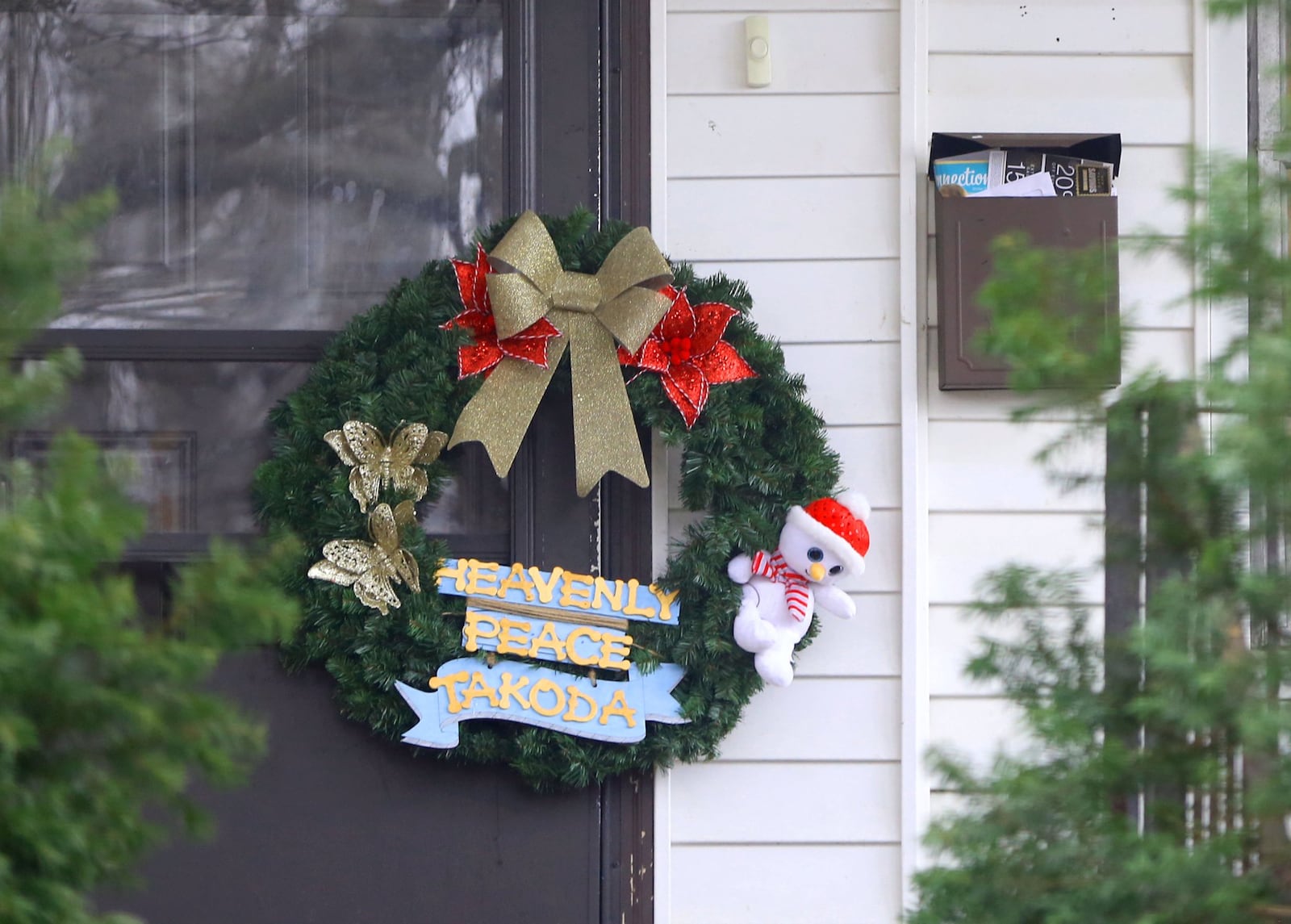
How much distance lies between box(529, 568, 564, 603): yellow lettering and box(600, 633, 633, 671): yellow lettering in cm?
11

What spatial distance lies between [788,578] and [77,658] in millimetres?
1349

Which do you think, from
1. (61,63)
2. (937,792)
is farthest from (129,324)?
(937,792)

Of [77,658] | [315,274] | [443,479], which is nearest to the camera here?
[77,658]

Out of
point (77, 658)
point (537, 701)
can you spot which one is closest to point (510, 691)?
point (537, 701)

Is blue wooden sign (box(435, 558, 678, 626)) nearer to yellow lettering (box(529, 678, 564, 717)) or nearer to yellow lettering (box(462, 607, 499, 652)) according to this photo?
yellow lettering (box(462, 607, 499, 652))

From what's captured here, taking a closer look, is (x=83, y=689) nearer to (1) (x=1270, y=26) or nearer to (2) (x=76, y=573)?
(2) (x=76, y=573)

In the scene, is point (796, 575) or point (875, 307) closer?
point (796, 575)

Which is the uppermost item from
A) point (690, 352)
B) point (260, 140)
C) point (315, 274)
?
point (260, 140)

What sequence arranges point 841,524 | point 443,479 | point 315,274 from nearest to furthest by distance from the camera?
point 841,524
point 443,479
point 315,274

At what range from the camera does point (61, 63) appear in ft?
7.73

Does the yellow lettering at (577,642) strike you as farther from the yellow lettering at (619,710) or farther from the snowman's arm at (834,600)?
the snowman's arm at (834,600)

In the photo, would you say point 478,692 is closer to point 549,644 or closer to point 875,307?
point 549,644

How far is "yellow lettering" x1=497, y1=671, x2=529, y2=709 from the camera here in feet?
7.23

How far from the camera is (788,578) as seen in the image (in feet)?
→ 7.20
